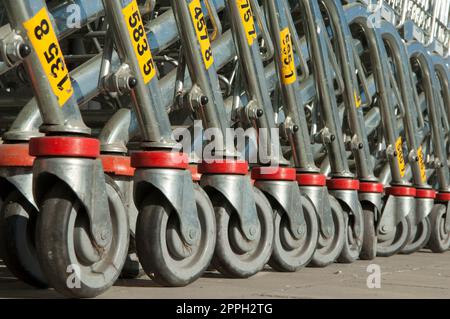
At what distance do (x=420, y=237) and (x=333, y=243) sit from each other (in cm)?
206

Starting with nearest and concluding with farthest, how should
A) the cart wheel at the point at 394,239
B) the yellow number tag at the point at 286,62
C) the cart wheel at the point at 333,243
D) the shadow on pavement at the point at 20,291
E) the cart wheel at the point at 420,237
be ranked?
the shadow on pavement at the point at 20,291, the yellow number tag at the point at 286,62, the cart wheel at the point at 333,243, the cart wheel at the point at 394,239, the cart wheel at the point at 420,237

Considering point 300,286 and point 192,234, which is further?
Result: point 300,286

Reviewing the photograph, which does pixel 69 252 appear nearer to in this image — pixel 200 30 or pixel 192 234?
pixel 192 234

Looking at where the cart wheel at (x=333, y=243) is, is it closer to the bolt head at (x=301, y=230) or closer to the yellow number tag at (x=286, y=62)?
the bolt head at (x=301, y=230)

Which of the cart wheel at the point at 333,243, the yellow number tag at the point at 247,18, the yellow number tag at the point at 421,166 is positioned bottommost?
the yellow number tag at the point at 421,166

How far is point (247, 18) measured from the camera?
18.0ft

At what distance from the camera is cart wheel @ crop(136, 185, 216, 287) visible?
14.4 ft

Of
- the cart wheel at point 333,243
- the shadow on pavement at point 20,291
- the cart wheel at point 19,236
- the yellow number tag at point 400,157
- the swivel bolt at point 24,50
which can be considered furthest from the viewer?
the yellow number tag at point 400,157

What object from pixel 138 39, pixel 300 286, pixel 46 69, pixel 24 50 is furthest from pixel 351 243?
pixel 24 50

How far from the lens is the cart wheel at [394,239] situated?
24.8 ft

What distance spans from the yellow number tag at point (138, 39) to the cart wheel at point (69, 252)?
2.62 feet

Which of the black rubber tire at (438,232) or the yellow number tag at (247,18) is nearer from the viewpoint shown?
the yellow number tag at (247,18)

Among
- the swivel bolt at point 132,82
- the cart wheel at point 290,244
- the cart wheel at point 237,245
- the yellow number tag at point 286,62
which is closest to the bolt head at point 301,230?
the cart wheel at point 290,244

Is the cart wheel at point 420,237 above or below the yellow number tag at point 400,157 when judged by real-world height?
below
